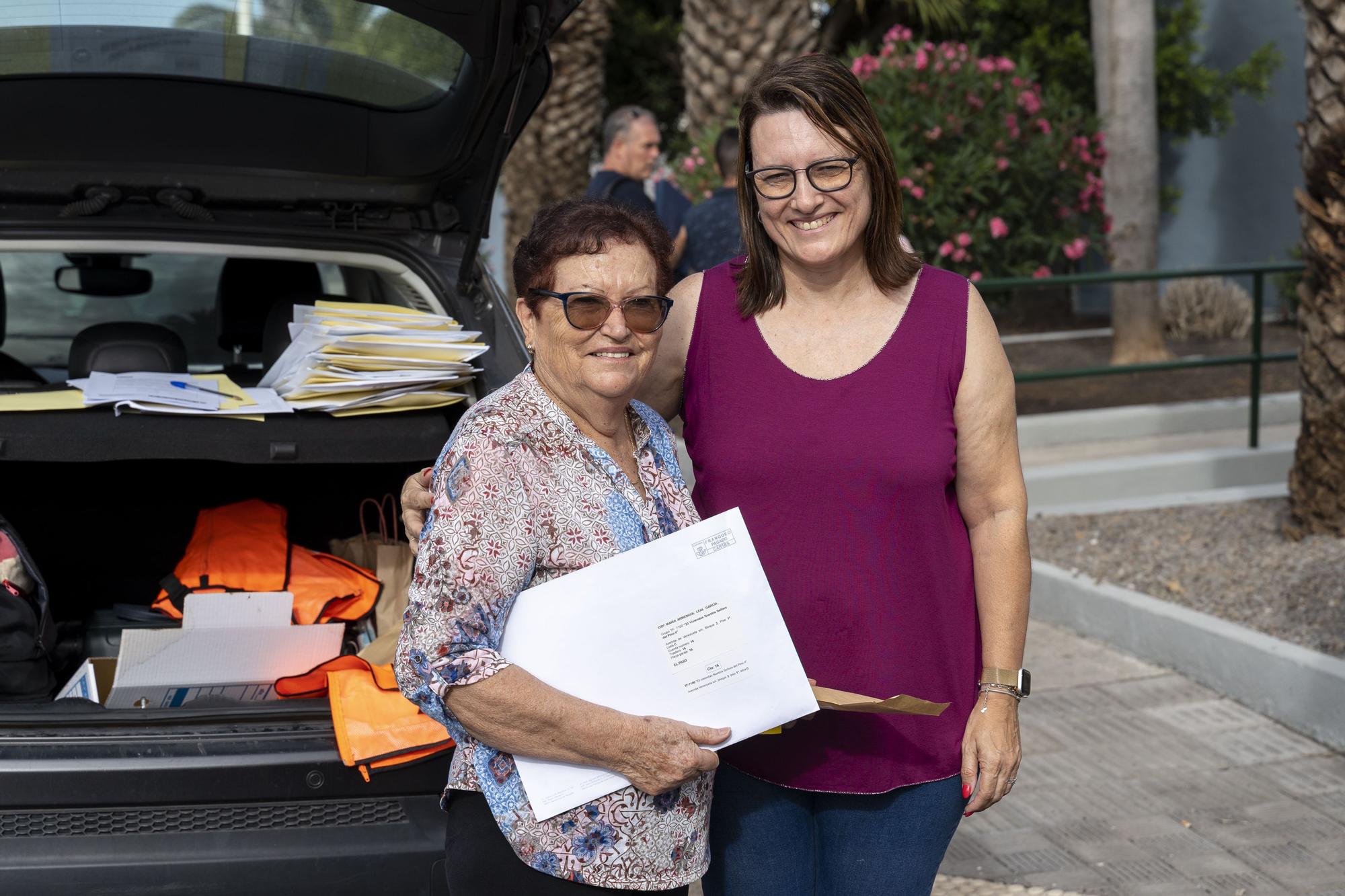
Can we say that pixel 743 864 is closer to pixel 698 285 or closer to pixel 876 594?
pixel 876 594

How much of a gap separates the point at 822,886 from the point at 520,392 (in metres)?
0.93

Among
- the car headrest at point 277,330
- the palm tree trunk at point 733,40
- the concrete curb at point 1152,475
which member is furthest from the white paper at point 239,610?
the palm tree trunk at point 733,40

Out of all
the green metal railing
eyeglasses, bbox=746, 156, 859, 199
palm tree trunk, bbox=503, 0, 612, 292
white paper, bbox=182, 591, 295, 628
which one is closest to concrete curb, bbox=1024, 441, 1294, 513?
the green metal railing

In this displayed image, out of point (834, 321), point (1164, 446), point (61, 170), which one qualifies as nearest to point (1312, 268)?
point (1164, 446)

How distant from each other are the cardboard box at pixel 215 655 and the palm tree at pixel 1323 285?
4.25m

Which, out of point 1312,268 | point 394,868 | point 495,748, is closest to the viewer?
point 495,748

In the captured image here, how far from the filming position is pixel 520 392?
1.92 m

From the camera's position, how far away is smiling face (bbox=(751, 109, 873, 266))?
2041 millimetres

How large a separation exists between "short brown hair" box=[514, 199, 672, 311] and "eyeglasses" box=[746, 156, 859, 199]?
20 centimetres

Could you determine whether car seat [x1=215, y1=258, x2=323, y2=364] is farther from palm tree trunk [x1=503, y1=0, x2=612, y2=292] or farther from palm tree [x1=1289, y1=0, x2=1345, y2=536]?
palm tree trunk [x1=503, y1=0, x2=612, y2=292]

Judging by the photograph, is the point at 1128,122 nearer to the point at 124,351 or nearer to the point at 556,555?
the point at 124,351

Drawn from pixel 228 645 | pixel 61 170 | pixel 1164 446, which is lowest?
pixel 1164 446

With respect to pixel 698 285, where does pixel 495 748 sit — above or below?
below

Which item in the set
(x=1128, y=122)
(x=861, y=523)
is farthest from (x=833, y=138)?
(x=1128, y=122)
